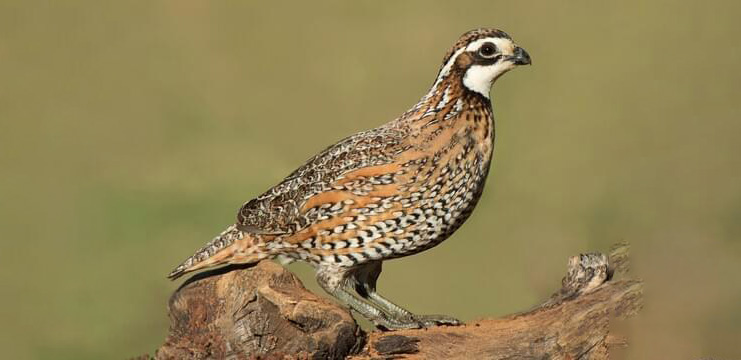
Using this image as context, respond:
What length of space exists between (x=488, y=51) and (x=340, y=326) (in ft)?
6.84

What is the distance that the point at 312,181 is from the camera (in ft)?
24.8

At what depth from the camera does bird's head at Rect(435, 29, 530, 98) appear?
7.43 meters

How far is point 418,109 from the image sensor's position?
767 cm

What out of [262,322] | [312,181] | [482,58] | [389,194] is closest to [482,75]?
[482,58]

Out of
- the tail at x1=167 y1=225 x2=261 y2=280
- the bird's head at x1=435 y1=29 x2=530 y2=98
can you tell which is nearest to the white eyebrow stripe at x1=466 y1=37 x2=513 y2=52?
the bird's head at x1=435 y1=29 x2=530 y2=98

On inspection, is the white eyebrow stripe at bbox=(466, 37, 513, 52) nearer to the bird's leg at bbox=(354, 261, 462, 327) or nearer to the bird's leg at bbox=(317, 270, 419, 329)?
the bird's leg at bbox=(354, 261, 462, 327)

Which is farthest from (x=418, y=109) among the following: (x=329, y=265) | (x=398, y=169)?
(x=329, y=265)

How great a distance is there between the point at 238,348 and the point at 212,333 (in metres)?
0.20

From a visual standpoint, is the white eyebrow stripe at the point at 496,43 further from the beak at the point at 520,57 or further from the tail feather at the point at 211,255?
the tail feather at the point at 211,255

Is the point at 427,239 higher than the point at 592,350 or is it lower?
higher

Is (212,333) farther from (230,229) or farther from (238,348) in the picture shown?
(230,229)

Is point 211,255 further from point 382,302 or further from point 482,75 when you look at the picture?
point 482,75

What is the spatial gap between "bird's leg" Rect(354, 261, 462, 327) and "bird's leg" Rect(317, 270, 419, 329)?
0.19 ft

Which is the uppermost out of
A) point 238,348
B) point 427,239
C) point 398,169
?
point 398,169
